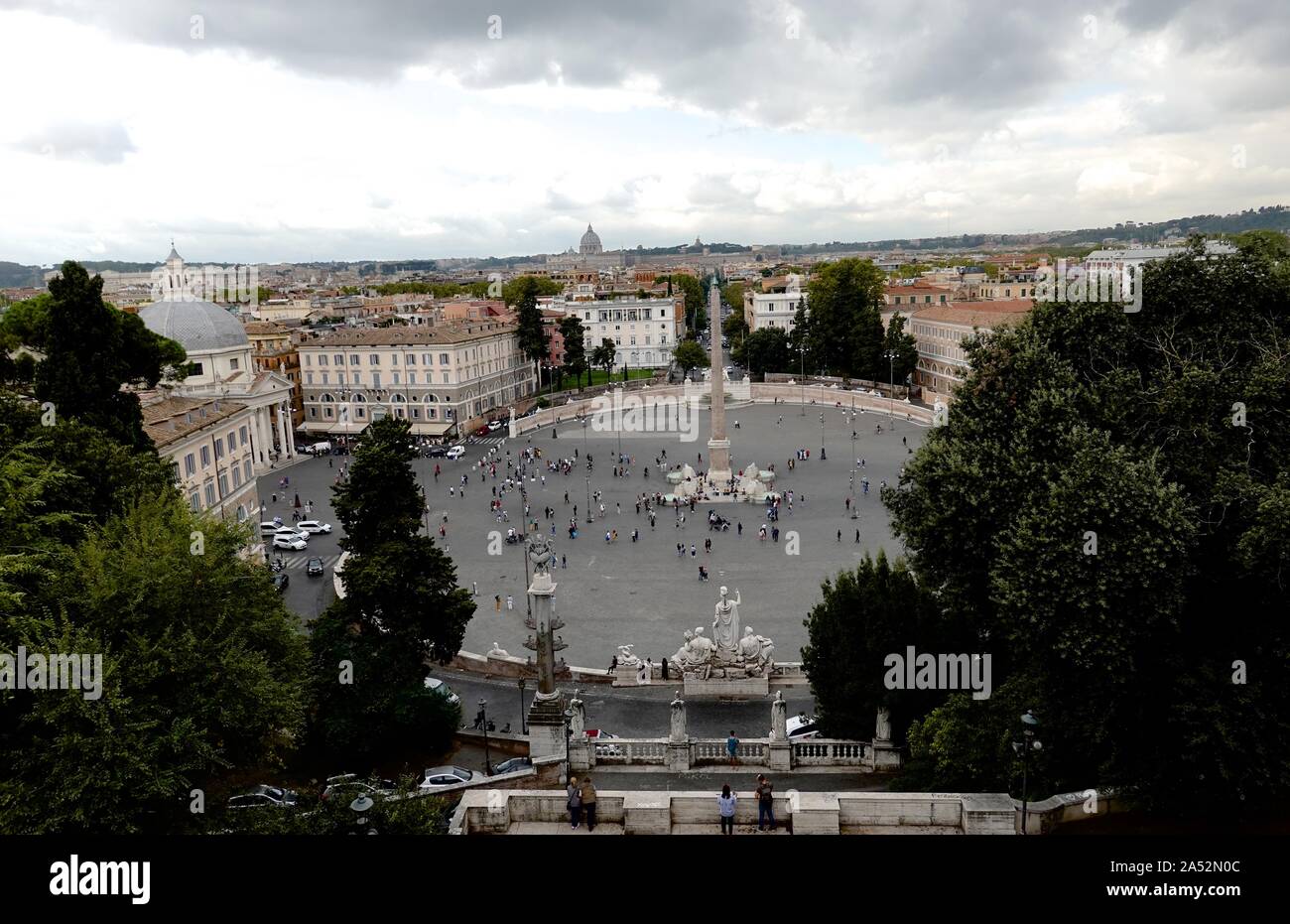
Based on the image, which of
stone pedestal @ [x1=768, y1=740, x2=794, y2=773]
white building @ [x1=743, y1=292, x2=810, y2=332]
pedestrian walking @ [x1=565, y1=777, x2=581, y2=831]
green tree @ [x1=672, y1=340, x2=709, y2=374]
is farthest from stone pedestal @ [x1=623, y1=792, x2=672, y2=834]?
white building @ [x1=743, y1=292, x2=810, y2=332]

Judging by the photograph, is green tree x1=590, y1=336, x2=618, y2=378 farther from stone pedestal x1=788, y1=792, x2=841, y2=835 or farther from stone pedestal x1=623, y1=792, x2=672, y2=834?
stone pedestal x1=788, y1=792, x2=841, y2=835

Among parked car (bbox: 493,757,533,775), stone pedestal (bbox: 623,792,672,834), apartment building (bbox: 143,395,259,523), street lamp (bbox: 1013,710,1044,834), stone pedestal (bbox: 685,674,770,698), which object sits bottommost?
stone pedestal (bbox: 685,674,770,698)

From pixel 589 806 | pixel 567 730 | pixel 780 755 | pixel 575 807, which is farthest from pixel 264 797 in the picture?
pixel 780 755

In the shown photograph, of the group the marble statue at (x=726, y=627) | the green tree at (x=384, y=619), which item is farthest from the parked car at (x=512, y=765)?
the marble statue at (x=726, y=627)

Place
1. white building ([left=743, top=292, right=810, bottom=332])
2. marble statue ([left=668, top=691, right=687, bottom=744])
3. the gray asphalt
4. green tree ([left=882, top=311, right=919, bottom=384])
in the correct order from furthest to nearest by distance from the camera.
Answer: white building ([left=743, top=292, right=810, bottom=332]) < green tree ([left=882, top=311, right=919, bottom=384]) < the gray asphalt < marble statue ([left=668, top=691, right=687, bottom=744])

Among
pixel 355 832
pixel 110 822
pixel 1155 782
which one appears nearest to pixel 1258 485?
pixel 1155 782

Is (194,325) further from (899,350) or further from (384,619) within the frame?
(899,350)
